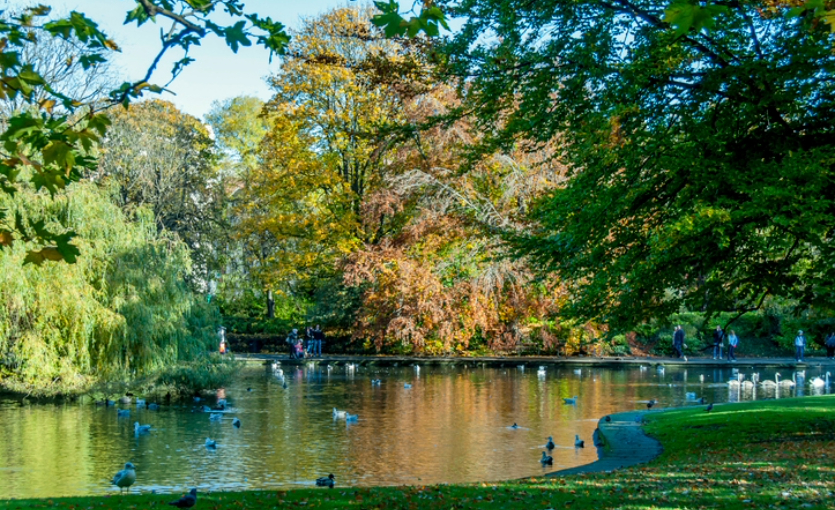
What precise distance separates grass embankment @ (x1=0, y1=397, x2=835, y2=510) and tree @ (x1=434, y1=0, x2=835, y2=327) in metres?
2.14

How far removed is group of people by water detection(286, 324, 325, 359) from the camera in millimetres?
37812

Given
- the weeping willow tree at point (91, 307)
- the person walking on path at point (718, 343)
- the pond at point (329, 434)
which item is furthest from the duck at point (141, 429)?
the person walking on path at point (718, 343)

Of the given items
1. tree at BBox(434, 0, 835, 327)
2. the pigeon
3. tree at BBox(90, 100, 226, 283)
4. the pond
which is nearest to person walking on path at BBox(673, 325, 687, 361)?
the pond

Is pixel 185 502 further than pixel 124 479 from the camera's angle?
No

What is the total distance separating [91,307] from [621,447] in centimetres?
1367

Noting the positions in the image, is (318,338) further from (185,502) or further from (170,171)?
(185,502)

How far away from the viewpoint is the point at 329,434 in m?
17.3

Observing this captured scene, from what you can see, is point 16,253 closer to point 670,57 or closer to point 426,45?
point 426,45

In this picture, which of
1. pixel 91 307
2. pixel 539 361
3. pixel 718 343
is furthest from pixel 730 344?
pixel 91 307

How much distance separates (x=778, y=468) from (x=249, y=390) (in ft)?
58.1

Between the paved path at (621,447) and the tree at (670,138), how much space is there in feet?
7.03

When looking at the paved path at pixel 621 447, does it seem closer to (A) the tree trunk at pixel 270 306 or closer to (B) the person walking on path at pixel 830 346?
(B) the person walking on path at pixel 830 346

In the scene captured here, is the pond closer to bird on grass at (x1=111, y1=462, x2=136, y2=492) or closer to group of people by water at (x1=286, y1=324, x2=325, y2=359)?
bird on grass at (x1=111, y1=462, x2=136, y2=492)

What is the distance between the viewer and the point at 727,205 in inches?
429
